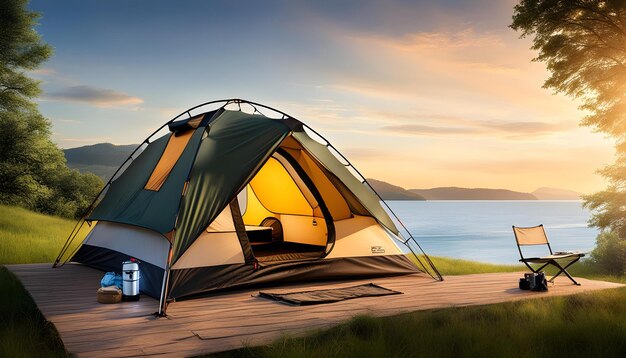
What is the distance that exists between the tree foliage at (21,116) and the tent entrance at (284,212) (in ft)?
36.1

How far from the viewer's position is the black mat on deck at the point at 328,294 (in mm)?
5766

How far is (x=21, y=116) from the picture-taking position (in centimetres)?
1759

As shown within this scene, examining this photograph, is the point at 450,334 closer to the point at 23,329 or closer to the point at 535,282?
the point at 535,282

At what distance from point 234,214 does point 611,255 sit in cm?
1162

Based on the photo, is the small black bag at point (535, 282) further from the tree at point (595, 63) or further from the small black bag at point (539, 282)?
the tree at point (595, 63)

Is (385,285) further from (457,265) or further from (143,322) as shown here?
(457,265)

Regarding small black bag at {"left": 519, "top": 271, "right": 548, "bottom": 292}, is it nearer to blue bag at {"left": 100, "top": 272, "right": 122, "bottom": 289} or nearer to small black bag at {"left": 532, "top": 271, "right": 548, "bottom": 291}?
small black bag at {"left": 532, "top": 271, "right": 548, "bottom": 291}

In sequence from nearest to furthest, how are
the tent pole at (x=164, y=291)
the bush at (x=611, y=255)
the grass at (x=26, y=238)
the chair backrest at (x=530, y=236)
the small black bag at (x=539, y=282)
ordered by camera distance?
the tent pole at (x=164, y=291), the small black bag at (x=539, y=282), the chair backrest at (x=530, y=236), the grass at (x=26, y=238), the bush at (x=611, y=255)

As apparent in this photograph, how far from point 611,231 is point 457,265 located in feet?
18.6

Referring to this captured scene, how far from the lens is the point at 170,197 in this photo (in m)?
6.36

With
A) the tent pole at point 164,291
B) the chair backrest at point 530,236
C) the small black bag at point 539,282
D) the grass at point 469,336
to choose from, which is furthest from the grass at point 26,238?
the small black bag at point 539,282

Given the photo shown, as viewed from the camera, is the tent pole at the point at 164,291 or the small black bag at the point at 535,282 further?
the small black bag at the point at 535,282

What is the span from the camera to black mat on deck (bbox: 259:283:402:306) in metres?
5.77

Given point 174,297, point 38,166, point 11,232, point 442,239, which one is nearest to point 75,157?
point 442,239
